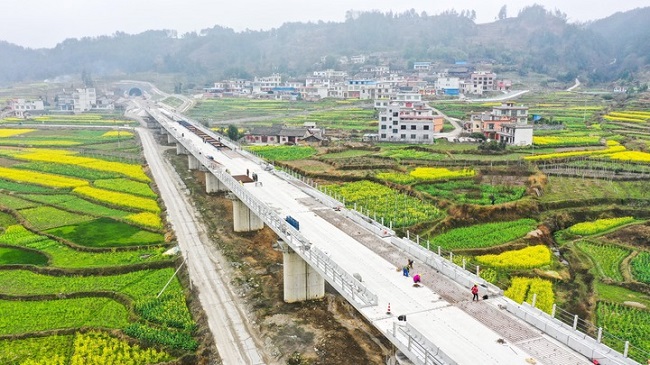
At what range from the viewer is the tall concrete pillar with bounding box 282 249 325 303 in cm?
2752

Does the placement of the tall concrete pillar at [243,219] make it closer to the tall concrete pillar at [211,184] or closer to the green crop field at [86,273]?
the green crop field at [86,273]

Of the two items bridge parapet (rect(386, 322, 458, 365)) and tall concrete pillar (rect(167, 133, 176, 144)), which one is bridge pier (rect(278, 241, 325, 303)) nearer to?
bridge parapet (rect(386, 322, 458, 365))

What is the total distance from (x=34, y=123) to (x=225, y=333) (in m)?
100

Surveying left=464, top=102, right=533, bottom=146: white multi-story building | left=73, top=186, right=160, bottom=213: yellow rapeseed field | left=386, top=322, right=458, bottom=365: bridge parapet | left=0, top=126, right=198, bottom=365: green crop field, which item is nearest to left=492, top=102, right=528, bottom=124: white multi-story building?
left=464, top=102, right=533, bottom=146: white multi-story building

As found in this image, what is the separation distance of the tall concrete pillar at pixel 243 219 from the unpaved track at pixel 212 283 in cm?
257

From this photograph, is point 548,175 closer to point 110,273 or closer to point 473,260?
point 473,260

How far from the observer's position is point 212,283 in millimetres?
30391

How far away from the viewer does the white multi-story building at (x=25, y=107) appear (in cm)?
12261

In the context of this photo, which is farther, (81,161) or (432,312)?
(81,161)

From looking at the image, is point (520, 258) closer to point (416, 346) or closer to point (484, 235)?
point (484, 235)

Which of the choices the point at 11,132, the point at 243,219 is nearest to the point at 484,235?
the point at 243,219

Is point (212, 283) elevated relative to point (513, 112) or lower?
lower

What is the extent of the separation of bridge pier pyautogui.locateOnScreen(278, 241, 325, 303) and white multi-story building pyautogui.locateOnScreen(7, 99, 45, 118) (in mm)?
113801

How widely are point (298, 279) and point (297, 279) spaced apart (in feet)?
0.17
